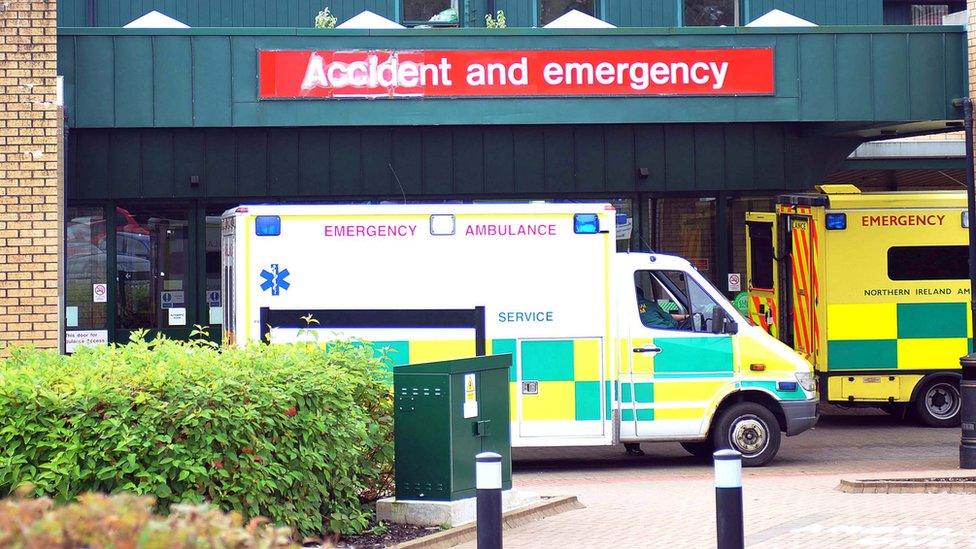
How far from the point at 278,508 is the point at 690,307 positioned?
246 inches

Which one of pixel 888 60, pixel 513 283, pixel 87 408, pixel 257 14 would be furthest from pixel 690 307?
pixel 257 14

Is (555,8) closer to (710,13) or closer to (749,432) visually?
(710,13)

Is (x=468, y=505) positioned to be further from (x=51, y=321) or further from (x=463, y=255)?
(x=51, y=321)

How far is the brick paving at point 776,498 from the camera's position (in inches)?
352

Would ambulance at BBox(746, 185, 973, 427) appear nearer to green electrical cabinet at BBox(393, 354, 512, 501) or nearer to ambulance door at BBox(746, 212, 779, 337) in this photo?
ambulance door at BBox(746, 212, 779, 337)

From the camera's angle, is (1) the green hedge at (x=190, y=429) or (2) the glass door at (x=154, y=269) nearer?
(1) the green hedge at (x=190, y=429)

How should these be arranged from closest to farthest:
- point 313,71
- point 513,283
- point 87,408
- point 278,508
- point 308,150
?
point 87,408, point 278,508, point 513,283, point 313,71, point 308,150

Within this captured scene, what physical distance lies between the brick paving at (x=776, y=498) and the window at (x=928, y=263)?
6.03ft

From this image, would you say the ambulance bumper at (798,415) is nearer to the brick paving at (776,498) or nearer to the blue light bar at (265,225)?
the brick paving at (776,498)

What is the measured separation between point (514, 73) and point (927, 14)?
34.4 ft

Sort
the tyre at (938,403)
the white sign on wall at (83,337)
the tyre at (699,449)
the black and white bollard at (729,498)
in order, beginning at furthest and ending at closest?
the white sign on wall at (83,337) < the tyre at (938,403) < the tyre at (699,449) < the black and white bollard at (729,498)

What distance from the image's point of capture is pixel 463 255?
1266 centimetres

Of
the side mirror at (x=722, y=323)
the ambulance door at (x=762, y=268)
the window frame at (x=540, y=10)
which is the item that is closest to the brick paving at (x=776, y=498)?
the side mirror at (x=722, y=323)

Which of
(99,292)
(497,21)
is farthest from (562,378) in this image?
(99,292)
